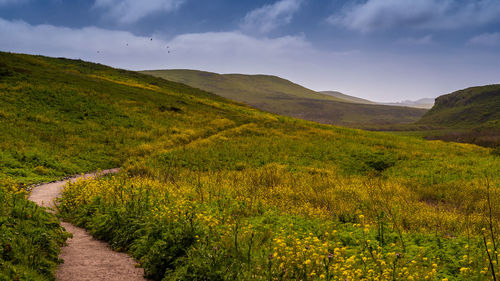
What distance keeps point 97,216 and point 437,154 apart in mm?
34017

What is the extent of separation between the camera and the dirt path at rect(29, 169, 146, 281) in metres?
6.83

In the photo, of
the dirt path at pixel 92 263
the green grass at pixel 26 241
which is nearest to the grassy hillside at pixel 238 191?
the green grass at pixel 26 241

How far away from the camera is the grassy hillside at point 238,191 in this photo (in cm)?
634

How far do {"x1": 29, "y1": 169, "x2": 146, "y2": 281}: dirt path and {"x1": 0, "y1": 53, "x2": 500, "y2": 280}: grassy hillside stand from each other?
1.17 ft

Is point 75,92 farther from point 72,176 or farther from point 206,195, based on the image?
point 206,195

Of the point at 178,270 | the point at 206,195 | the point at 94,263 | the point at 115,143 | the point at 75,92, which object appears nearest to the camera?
the point at 178,270

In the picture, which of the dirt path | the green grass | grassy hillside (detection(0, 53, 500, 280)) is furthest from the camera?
the dirt path

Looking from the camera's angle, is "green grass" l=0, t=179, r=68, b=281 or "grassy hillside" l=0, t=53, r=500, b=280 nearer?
"green grass" l=0, t=179, r=68, b=281

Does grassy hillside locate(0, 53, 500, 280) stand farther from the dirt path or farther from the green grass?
the dirt path

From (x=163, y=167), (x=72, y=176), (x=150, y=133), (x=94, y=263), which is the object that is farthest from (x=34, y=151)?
(x=94, y=263)

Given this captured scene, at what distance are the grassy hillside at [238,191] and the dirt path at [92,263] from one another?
36 centimetres

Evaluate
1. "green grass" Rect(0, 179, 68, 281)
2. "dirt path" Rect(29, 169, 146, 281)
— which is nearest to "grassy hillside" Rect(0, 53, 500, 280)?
"green grass" Rect(0, 179, 68, 281)

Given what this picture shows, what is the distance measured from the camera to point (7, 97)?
32.5 metres

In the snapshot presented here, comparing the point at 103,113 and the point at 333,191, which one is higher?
the point at 103,113
